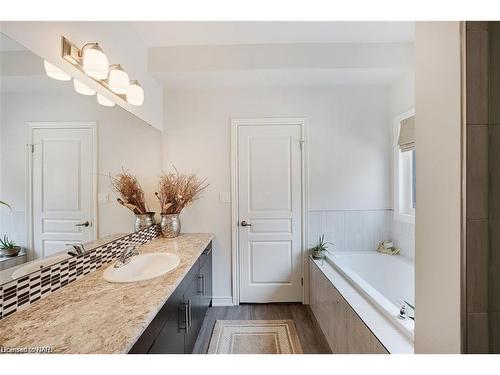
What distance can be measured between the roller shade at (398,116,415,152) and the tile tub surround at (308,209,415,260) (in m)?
0.77

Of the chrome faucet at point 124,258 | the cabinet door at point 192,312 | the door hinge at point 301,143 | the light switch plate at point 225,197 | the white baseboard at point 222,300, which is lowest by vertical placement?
the white baseboard at point 222,300

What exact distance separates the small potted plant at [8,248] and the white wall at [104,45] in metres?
0.85

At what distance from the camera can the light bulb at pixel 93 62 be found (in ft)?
4.29

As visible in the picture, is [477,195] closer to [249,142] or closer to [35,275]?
[35,275]

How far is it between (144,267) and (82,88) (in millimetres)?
1211

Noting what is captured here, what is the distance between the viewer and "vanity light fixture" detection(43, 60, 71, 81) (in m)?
1.17

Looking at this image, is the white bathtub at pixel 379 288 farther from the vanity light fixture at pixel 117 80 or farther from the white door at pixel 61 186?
the vanity light fixture at pixel 117 80

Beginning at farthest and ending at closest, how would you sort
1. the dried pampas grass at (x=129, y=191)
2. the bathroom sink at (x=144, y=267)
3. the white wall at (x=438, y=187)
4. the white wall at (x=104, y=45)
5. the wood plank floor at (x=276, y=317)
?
the wood plank floor at (x=276, y=317)
the dried pampas grass at (x=129, y=191)
the bathroom sink at (x=144, y=267)
the white wall at (x=104, y=45)
the white wall at (x=438, y=187)

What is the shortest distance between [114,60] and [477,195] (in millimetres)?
2142

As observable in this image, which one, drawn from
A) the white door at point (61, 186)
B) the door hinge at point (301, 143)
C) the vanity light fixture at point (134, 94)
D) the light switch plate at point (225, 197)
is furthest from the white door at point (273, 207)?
the white door at point (61, 186)

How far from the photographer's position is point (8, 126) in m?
0.98

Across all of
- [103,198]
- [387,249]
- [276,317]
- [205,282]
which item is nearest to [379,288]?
[387,249]

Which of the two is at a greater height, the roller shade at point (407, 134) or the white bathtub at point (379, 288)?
the roller shade at point (407, 134)
